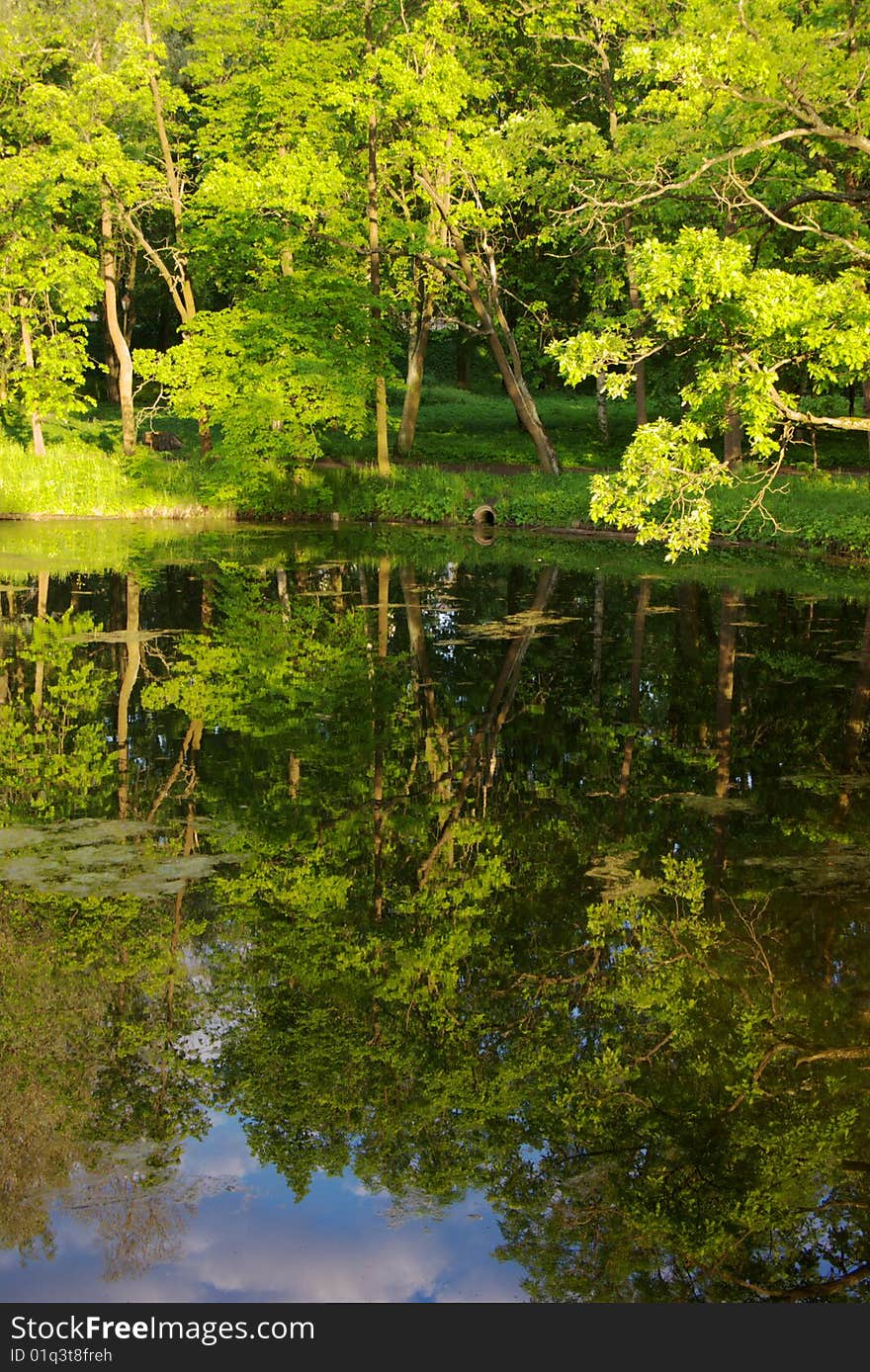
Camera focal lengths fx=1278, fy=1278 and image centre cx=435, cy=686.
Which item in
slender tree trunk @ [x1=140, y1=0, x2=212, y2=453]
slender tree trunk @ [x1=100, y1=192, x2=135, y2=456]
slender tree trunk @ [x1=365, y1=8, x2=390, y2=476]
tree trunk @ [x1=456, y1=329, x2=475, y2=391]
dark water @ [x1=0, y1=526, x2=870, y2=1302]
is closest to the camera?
dark water @ [x1=0, y1=526, x2=870, y2=1302]

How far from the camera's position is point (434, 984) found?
792cm

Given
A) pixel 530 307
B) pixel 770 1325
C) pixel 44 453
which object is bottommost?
pixel 770 1325

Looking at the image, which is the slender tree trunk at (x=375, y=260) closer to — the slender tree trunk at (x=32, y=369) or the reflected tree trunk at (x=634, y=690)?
the slender tree trunk at (x=32, y=369)

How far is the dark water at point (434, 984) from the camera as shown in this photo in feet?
18.4

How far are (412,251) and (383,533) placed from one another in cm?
770

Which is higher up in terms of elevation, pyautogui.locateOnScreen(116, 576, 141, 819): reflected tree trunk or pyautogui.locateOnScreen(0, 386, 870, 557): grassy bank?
pyautogui.locateOnScreen(0, 386, 870, 557): grassy bank

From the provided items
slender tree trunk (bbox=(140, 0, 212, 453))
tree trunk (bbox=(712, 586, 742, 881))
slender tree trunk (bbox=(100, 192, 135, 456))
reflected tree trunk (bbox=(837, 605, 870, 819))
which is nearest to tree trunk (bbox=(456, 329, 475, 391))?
slender tree trunk (bbox=(140, 0, 212, 453))

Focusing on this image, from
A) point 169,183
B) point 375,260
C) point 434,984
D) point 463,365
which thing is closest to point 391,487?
point 375,260

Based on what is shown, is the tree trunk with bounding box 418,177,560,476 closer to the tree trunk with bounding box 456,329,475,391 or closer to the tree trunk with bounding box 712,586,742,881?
the tree trunk with bounding box 712,586,742,881

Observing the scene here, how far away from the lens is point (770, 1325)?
16.9ft

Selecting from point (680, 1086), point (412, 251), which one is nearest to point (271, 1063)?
point (680, 1086)

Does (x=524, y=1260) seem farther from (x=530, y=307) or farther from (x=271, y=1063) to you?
(x=530, y=307)

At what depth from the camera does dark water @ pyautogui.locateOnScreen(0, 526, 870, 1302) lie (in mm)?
5613

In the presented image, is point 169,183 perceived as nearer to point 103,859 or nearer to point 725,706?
point 725,706
